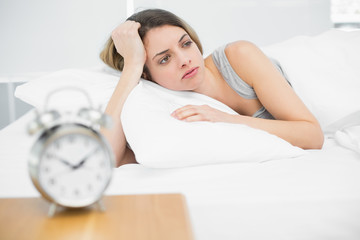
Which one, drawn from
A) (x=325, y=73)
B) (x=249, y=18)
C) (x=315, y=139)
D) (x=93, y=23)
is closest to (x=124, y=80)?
(x=315, y=139)

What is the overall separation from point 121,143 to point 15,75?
1.87 m

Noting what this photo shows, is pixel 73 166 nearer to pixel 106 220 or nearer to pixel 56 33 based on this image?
pixel 106 220

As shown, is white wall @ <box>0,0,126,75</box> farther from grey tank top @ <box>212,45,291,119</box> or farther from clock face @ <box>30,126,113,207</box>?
clock face @ <box>30,126,113,207</box>

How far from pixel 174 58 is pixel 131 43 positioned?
0.18 metres

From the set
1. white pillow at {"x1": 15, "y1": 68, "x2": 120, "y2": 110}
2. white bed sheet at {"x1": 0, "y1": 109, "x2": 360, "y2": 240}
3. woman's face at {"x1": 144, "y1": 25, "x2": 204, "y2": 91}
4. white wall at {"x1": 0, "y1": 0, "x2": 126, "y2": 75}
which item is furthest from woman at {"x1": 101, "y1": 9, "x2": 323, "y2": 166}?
white wall at {"x1": 0, "y1": 0, "x2": 126, "y2": 75}

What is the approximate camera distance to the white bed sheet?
0.99 metres

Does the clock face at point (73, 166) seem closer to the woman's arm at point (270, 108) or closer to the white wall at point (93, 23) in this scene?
the woman's arm at point (270, 108)

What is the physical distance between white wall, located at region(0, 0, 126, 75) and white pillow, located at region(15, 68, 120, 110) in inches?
47.1

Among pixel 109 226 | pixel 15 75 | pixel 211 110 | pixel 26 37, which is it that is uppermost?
pixel 109 226

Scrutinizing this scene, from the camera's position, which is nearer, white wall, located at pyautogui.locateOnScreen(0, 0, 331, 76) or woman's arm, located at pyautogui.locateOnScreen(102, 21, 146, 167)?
woman's arm, located at pyautogui.locateOnScreen(102, 21, 146, 167)

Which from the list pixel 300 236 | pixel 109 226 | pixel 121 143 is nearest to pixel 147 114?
pixel 121 143

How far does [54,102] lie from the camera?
1.79 meters

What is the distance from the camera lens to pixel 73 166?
2.16 feet

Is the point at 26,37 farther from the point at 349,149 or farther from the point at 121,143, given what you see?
the point at 349,149
